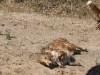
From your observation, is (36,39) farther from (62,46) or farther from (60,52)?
(60,52)

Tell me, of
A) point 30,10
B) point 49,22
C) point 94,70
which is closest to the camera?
point 94,70

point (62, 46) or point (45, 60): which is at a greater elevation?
point (62, 46)

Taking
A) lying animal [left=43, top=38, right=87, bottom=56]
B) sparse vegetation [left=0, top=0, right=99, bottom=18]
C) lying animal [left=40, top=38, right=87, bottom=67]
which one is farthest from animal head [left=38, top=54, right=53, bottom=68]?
sparse vegetation [left=0, top=0, right=99, bottom=18]

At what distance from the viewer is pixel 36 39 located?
352 inches

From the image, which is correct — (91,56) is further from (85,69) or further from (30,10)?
A: (30,10)

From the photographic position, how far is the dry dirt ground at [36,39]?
7405mm

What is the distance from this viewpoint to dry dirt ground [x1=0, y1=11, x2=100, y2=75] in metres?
7.40

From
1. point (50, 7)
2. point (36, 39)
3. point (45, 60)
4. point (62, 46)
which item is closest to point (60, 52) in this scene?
point (62, 46)

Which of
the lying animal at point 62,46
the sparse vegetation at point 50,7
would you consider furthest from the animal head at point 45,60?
the sparse vegetation at point 50,7

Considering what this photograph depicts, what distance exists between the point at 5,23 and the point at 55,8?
2.78 metres

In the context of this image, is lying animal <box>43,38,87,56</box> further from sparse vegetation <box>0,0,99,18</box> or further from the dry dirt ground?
sparse vegetation <box>0,0,99,18</box>

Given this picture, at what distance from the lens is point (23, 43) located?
8.47m

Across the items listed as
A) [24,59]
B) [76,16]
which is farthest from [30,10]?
[24,59]

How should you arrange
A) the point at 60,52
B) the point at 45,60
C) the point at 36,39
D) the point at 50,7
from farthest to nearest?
the point at 50,7 < the point at 36,39 < the point at 60,52 < the point at 45,60
